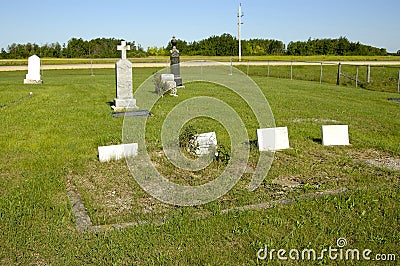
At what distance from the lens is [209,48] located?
6612cm

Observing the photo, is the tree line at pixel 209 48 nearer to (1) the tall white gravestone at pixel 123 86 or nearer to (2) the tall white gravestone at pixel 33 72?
(2) the tall white gravestone at pixel 33 72

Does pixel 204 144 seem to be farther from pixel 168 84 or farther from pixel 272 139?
pixel 168 84

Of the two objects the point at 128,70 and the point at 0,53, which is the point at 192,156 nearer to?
the point at 128,70

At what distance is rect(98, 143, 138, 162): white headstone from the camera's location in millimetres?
6832

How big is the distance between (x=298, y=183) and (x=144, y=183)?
214 cm

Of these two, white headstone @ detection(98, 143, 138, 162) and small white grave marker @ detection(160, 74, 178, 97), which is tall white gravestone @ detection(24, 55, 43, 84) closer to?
small white grave marker @ detection(160, 74, 178, 97)

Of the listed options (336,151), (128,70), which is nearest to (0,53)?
(128,70)

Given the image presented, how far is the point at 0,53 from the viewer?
2309 inches

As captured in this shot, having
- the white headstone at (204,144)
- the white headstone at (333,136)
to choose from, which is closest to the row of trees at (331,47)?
the white headstone at (333,136)

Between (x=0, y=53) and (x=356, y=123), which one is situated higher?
(x=0, y=53)

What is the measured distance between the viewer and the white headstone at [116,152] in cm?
683

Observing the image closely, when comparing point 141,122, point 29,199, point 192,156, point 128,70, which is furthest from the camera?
point 128,70

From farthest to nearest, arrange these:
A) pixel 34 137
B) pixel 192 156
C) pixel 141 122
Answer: pixel 141 122, pixel 34 137, pixel 192 156

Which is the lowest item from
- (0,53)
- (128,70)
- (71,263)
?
(71,263)
